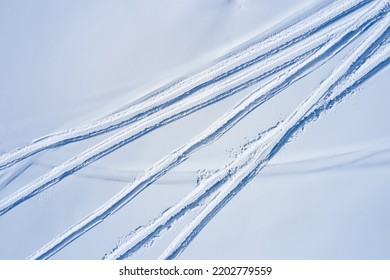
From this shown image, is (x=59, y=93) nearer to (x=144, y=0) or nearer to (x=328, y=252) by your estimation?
(x=144, y=0)

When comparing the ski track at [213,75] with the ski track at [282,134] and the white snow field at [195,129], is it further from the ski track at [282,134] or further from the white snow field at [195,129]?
the ski track at [282,134]

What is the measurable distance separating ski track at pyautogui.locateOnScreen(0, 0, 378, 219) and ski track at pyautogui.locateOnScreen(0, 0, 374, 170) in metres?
0.06

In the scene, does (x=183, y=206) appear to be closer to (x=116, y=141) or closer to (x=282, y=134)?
(x=116, y=141)

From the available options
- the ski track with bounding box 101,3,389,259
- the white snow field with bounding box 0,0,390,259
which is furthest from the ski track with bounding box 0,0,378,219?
the ski track with bounding box 101,3,389,259

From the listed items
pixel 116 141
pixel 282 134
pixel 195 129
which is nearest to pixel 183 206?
pixel 195 129

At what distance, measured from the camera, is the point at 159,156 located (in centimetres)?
237

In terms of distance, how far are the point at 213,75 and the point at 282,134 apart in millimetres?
661

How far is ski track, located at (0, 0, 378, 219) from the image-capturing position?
235 cm

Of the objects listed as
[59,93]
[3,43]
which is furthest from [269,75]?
[3,43]

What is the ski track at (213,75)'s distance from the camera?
2.35 meters

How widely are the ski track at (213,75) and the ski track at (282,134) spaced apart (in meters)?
0.36

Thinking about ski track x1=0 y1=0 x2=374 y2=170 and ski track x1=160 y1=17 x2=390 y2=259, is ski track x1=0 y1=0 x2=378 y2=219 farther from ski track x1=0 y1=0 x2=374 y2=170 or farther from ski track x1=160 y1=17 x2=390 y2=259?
ski track x1=160 y1=17 x2=390 y2=259

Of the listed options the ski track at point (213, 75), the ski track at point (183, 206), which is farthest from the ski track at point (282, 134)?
the ski track at point (213, 75)

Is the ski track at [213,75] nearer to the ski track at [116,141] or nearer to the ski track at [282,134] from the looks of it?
the ski track at [116,141]
